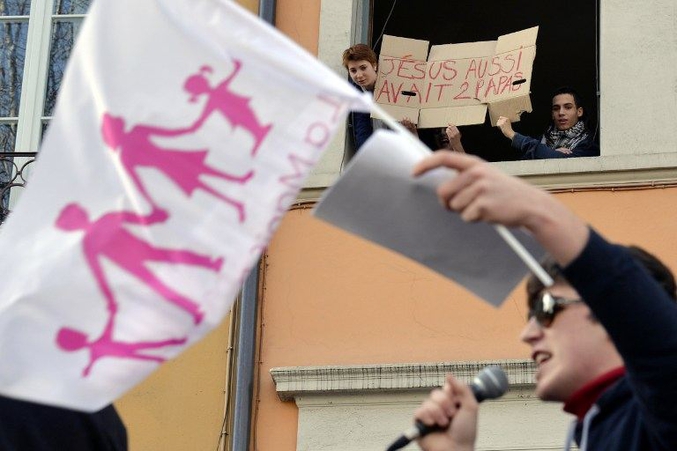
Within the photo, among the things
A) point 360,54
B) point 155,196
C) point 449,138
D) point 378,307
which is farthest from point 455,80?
point 155,196

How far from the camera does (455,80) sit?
10875mm

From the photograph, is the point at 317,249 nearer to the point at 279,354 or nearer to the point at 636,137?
the point at 279,354

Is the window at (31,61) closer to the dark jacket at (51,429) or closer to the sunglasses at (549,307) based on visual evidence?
the dark jacket at (51,429)

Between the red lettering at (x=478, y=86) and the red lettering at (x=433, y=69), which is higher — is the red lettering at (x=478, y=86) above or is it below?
below

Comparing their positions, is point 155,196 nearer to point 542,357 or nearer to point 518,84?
point 542,357

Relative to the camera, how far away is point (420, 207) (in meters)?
4.01

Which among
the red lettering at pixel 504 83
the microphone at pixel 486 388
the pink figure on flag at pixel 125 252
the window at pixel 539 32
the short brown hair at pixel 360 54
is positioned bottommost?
the microphone at pixel 486 388

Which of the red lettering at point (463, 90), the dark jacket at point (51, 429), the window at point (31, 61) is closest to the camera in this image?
the dark jacket at point (51, 429)

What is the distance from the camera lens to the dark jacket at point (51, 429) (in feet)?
15.2

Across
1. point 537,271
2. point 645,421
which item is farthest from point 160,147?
point 645,421

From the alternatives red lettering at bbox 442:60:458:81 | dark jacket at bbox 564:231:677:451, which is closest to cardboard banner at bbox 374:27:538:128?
red lettering at bbox 442:60:458:81

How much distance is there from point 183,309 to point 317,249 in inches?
219

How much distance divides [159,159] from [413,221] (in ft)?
2.69

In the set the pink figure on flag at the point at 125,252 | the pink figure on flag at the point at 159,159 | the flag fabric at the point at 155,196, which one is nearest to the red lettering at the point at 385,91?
the flag fabric at the point at 155,196
